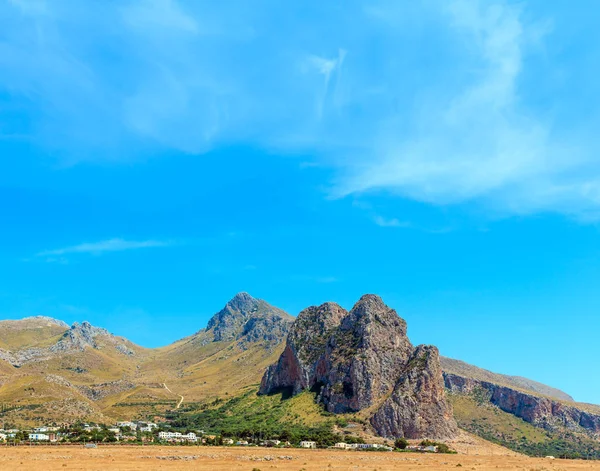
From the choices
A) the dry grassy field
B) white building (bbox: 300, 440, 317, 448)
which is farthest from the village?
the dry grassy field

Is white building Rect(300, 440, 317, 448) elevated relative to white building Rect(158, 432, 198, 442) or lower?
lower

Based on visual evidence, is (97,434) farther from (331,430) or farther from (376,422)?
(376,422)

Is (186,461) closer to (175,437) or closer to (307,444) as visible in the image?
(307,444)

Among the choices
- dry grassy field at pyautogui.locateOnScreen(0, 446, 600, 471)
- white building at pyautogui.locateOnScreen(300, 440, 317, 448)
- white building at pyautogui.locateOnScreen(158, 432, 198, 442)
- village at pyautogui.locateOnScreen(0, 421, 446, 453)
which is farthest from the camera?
white building at pyautogui.locateOnScreen(158, 432, 198, 442)

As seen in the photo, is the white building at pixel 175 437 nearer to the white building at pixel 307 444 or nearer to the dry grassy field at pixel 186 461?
the white building at pixel 307 444

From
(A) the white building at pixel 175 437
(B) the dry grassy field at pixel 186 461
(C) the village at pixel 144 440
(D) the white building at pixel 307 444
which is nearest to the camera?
(B) the dry grassy field at pixel 186 461

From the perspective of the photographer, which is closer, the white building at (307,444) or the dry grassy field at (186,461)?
the dry grassy field at (186,461)

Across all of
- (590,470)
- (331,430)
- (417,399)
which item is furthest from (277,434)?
(590,470)

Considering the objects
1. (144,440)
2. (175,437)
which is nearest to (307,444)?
(175,437)

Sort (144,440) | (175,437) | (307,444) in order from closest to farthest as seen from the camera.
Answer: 1. (144,440)
2. (307,444)
3. (175,437)

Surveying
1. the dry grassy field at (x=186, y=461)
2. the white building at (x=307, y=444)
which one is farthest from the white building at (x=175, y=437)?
the dry grassy field at (x=186, y=461)

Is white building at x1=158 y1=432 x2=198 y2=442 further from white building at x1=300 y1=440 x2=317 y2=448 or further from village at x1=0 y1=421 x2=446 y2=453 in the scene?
white building at x1=300 y1=440 x2=317 y2=448

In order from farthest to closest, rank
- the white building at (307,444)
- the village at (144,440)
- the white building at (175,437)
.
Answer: the white building at (175,437) < the white building at (307,444) < the village at (144,440)

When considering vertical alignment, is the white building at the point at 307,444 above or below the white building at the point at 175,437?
below
